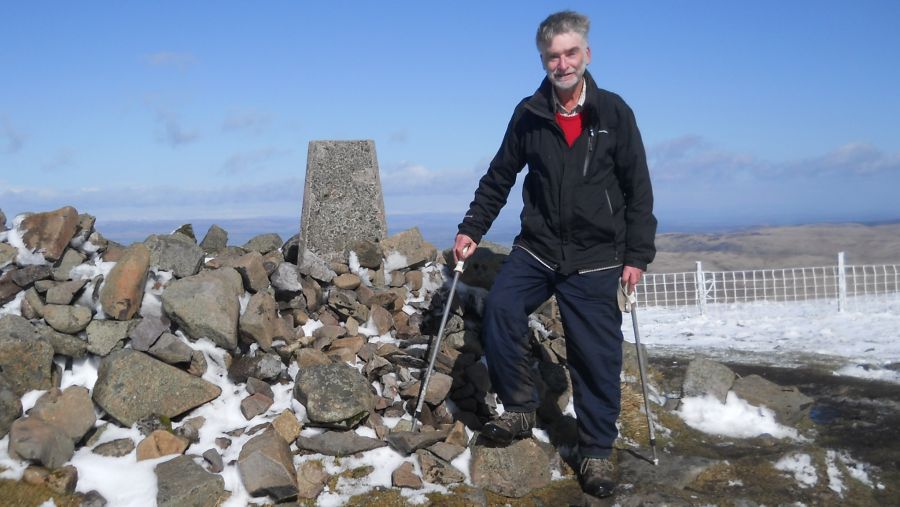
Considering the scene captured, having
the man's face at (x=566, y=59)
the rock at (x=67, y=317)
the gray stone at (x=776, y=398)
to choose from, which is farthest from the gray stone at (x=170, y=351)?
the gray stone at (x=776, y=398)

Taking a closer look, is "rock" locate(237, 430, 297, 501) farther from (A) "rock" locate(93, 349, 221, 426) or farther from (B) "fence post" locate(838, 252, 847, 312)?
(B) "fence post" locate(838, 252, 847, 312)

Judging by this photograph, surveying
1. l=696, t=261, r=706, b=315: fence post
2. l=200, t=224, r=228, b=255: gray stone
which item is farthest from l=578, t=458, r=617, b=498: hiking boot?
l=696, t=261, r=706, b=315: fence post

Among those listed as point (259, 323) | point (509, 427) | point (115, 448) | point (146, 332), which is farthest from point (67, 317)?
point (509, 427)

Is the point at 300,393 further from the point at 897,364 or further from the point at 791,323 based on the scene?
the point at 791,323

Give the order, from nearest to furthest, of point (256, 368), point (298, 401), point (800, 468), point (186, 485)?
1. point (186, 485)
2. point (298, 401)
3. point (800, 468)
4. point (256, 368)

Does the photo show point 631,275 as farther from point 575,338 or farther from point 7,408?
point 7,408

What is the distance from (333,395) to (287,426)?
1.21 ft

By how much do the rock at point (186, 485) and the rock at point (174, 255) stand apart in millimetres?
1902

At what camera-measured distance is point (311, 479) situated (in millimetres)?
4555

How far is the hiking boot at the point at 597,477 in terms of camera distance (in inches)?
187

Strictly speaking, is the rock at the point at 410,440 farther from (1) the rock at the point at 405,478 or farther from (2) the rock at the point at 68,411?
(2) the rock at the point at 68,411

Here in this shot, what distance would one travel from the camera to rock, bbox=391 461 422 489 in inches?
182

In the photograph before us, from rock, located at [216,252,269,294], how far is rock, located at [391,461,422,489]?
2093 millimetres

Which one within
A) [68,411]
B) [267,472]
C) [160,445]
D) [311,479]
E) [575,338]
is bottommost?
[311,479]
